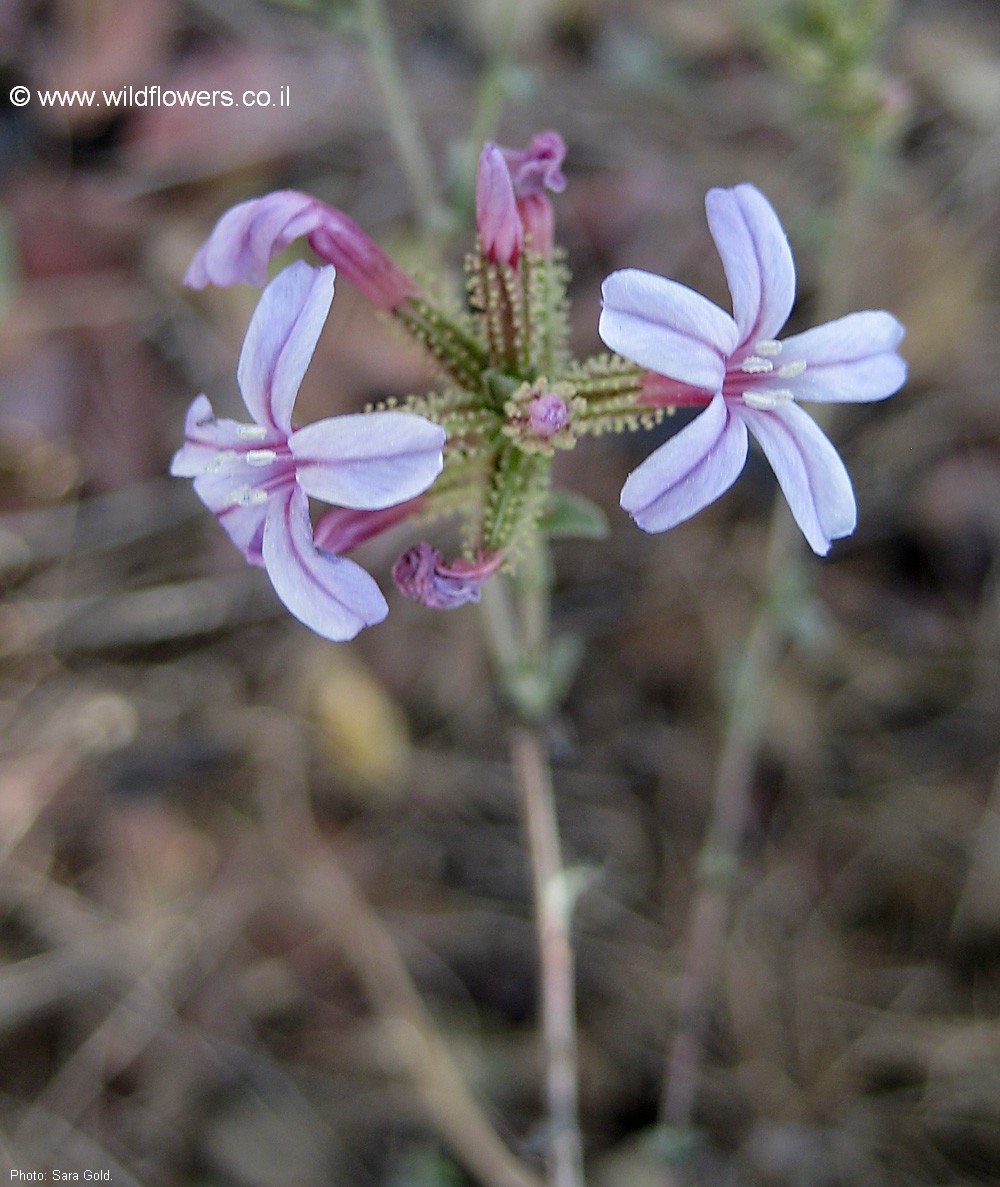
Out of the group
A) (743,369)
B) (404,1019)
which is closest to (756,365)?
(743,369)

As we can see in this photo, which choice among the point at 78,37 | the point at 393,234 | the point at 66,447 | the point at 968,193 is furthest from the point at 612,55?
the point at 66,447

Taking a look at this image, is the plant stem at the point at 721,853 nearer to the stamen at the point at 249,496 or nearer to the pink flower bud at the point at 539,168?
the pink flower bud at the point at 539,168

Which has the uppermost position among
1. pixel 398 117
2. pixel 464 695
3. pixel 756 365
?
pixel 398 117

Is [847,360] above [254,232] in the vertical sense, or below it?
below

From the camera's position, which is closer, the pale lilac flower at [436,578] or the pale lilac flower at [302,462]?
the pale lilac flower at [302,462]

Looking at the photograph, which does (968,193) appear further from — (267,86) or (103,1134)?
(103,1134)

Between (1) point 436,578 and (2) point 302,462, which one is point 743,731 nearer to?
(1) point 436,578

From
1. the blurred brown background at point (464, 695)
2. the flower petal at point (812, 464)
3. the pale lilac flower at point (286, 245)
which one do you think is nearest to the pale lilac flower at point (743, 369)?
the flower petal at point (812, 464)
